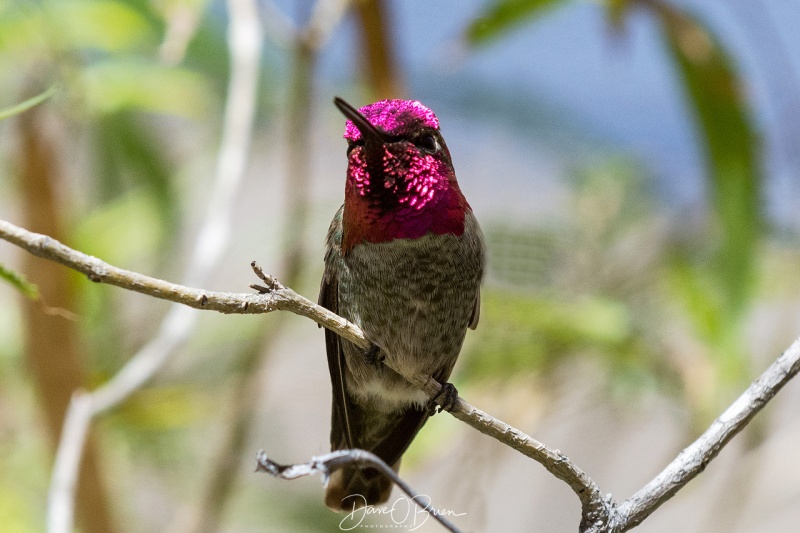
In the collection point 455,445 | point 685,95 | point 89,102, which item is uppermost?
point 685,95

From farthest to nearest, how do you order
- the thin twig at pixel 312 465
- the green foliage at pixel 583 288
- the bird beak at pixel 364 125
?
the green foliage at pixel 583 288 → the bird beak at pixel 364 125 → the thin twig at pixel 312 465

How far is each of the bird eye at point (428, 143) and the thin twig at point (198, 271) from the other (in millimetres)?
706

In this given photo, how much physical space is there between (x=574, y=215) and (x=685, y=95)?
2.76 ft

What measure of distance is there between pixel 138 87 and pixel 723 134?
1.79 m

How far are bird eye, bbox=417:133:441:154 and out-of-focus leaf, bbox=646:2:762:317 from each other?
42.4 inches

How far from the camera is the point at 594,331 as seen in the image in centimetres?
260

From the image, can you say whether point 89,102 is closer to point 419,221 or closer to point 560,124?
point 419,221

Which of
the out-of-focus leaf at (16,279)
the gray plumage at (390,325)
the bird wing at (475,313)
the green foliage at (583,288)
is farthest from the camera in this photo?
the green foliage at (583,288)

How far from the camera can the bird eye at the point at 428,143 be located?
1444 mm

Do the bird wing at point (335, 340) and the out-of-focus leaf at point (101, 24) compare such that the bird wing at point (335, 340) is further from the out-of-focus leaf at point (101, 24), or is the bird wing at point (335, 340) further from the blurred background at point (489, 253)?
the out-of-focus leaf at point (101, 24)

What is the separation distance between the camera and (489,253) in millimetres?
2166

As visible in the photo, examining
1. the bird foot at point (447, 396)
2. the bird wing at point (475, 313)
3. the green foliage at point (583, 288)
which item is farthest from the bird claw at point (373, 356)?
the green foliage at point (583, 288)

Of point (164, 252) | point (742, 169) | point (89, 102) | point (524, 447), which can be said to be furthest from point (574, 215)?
point (524, 447)

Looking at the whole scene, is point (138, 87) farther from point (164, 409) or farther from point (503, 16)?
point (503, 16)
